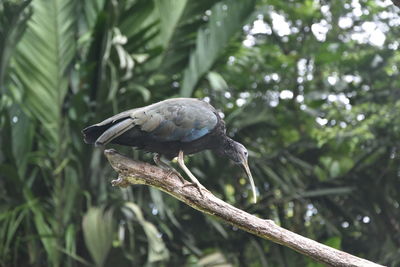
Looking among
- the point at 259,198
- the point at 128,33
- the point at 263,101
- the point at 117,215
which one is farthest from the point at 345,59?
the point at 117,215

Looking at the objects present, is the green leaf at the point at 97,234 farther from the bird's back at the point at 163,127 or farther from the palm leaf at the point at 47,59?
the bird's back at the point at 163,127

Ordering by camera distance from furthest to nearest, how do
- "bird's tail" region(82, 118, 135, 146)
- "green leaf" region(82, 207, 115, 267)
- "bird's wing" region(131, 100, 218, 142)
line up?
"green leaf" region(82, 207, 115, 267) < "bird's wing" region(131, 100, 218, 142) < "bird's tail" region(82, 118, 135, 146)

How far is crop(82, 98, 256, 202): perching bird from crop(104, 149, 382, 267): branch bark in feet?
0.25

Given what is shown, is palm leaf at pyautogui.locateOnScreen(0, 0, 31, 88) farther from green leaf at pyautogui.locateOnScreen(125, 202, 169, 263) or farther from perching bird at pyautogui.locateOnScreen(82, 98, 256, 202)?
perching bird at pyautogui.locateOnScreen(82, 98, 256, 202)

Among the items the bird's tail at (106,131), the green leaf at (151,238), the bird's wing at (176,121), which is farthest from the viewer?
the green leaf at (151,238)

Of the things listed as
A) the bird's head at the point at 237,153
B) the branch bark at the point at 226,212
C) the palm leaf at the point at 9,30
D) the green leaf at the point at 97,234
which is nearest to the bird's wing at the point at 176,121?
the branch bark at the point at 226,212

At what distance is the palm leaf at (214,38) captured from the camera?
6.39m

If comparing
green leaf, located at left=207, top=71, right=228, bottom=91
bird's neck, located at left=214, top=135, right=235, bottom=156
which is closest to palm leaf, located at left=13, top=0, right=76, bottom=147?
green leaf, located at left=207, top=71, right=228, bottom=91

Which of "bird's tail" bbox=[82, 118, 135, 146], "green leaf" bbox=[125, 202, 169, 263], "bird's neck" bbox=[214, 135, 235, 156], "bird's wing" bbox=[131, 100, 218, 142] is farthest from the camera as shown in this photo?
"green leaf" bbox=[125, 202, 169, 263]

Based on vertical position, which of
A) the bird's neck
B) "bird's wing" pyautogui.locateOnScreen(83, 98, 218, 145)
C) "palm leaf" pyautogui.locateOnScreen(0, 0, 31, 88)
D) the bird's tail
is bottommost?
the bird's neck

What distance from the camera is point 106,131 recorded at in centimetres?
342

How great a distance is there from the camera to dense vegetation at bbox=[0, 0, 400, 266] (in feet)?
19.6

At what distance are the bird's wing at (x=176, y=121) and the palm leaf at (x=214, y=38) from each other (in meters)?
2.68

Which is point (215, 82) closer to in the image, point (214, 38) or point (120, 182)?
point (214, 38)
